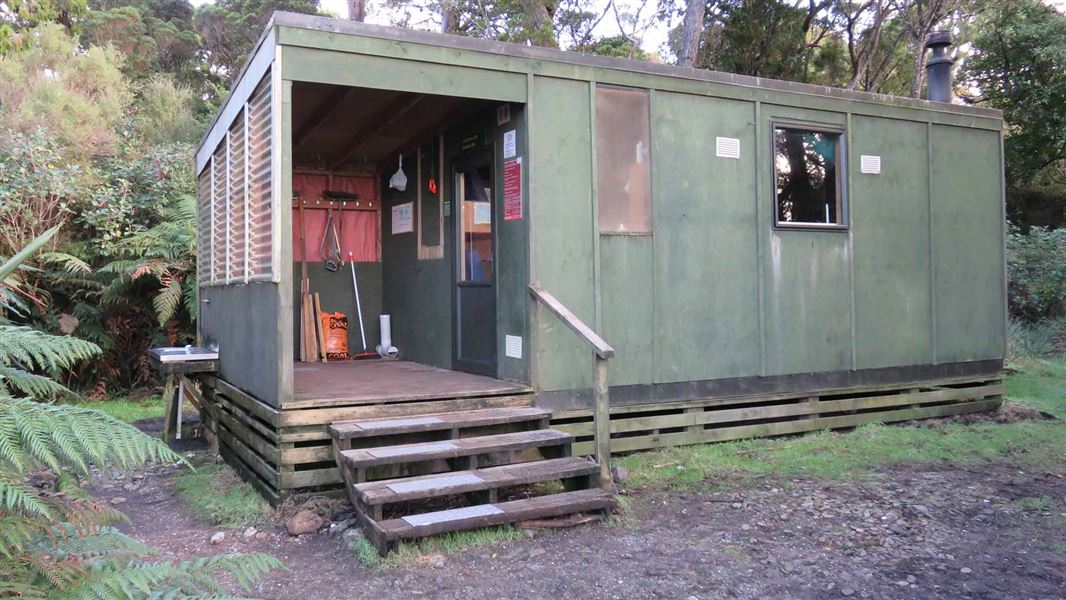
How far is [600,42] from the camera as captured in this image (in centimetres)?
1944

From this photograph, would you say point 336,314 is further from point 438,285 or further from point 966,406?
point 966,406

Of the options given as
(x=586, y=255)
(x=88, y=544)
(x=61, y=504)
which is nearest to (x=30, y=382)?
(x=61, y=504)

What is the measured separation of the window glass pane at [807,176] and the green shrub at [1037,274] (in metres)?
8.01

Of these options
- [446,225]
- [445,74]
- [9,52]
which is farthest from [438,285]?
[9,52]

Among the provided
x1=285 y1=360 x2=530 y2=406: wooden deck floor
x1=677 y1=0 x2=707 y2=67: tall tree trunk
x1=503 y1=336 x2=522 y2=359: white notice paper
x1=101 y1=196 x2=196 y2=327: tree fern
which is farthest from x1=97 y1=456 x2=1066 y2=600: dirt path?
x1=677 y1=0 x2=707 y2=67: tall tree trunk

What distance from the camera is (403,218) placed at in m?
8.41

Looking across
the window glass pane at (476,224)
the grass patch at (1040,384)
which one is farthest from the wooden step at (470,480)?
the grass patch at (1040,384)

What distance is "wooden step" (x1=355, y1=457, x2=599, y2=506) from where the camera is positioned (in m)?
4.24

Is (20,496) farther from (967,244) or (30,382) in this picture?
(967,244)

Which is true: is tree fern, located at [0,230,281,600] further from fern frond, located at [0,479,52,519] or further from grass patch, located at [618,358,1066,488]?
grass patch, located at [618,358,1066,488]

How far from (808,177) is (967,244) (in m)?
2.14

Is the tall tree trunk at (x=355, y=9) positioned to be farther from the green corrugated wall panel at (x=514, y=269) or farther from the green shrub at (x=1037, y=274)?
the green shrub at (x=1037, y=274)

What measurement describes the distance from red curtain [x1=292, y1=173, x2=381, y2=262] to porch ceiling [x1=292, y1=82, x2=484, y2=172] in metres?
0.15

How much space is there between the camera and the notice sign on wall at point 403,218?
8180 mm
